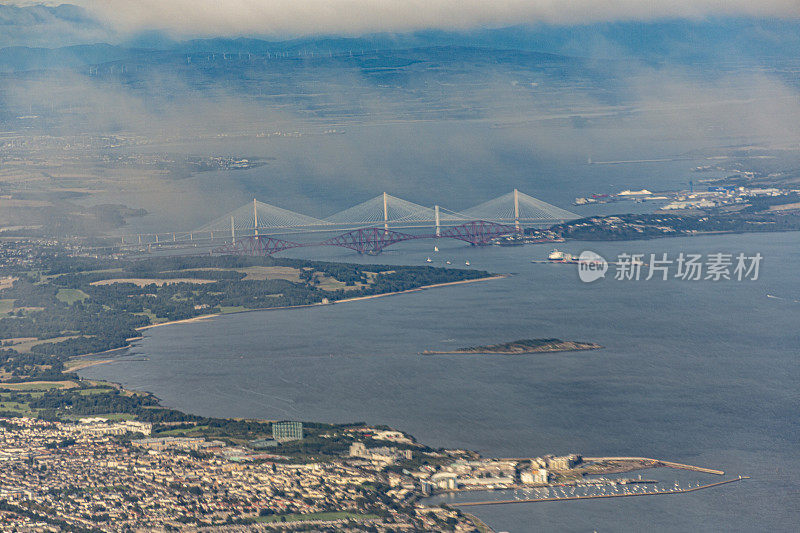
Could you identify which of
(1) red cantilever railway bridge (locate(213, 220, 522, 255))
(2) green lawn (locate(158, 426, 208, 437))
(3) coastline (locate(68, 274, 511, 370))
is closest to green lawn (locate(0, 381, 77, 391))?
(3) coastline (locate(68, 274, 511, 370))

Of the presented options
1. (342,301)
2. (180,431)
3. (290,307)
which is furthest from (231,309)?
(180,431)

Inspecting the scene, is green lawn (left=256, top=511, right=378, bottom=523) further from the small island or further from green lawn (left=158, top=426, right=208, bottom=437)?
the small island

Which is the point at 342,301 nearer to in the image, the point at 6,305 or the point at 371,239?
the point at 6,305

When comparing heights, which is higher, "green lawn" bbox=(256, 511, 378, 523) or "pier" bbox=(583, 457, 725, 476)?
"pier" bbox=(583, 457, 725, 476)

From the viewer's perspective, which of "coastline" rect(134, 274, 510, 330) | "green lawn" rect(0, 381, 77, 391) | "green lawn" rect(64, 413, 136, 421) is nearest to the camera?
"green lawn" rect(64, 413, 136, 421)

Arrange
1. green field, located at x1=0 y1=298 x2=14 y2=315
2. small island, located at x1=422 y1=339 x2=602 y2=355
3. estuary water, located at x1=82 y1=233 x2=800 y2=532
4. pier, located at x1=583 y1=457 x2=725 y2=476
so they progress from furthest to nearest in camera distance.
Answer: green field, located at x1=0 y1=298 x2=14 y2=315 < small island, located at x1=422 y1=339 x2=602 y2=355 < pier, located at x1=583 y1=457 x2=725 y2=476 < estuary water, located at x1=82 y1=233 x2=800 y2=532

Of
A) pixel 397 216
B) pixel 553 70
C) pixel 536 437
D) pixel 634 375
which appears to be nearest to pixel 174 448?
pixel 536 437

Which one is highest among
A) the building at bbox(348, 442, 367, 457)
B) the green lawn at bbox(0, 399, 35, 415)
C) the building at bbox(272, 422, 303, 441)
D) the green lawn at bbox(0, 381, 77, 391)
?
the green lawn at bbox(0, 381, 77, 391)
